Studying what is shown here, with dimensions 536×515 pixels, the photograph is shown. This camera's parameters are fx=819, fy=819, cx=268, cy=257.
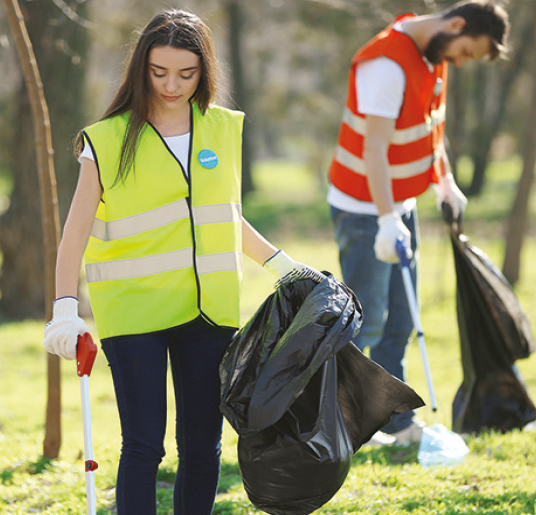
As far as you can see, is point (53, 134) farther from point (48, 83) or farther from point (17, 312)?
point (17, 312)

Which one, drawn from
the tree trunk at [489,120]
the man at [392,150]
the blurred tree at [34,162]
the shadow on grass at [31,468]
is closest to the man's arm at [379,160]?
the man at [392,150]

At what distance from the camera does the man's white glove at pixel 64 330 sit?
2.28 metres

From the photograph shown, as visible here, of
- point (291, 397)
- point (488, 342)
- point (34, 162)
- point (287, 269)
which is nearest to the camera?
point (291, 397)

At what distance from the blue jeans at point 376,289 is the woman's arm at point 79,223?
1.70m

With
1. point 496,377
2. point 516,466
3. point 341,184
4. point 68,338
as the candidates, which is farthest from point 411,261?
point 68,338

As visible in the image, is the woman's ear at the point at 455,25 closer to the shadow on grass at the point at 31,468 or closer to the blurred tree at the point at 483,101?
the shadow on grass at the point at 31,468

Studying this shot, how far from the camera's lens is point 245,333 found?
2426 mm

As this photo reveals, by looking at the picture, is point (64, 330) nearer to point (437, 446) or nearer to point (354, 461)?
point (354, 461)

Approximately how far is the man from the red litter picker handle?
Answer: 1665mm

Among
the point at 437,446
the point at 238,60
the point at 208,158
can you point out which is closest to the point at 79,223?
the point at 208,158

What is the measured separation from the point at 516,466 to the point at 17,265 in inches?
247

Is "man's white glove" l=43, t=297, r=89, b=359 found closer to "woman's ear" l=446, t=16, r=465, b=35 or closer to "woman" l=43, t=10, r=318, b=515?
"woman" l=43, t=10, r=318, b=515

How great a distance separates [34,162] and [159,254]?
637 centimetres

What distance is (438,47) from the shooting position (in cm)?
364
